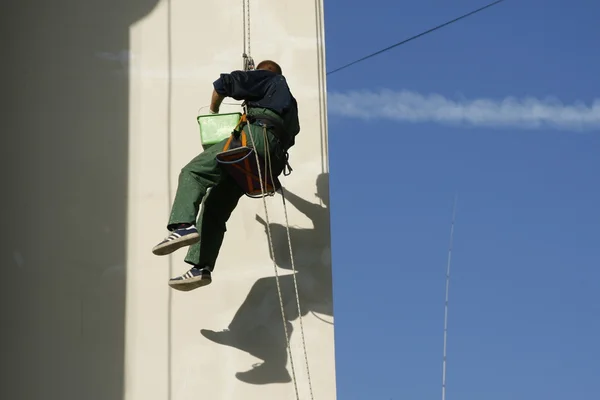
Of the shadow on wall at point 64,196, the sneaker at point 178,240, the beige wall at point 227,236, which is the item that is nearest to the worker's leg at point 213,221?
the sneaker at point 178,240

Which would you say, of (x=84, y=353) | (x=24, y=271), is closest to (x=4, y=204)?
(x=24, y=271)

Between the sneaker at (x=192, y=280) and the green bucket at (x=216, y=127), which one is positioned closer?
the sneaker at (x=192, y=280)

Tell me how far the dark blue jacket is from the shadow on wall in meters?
1.49

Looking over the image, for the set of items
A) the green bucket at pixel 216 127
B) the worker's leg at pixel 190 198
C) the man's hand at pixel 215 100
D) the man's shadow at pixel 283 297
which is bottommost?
the man's shadow at pixel 283 297

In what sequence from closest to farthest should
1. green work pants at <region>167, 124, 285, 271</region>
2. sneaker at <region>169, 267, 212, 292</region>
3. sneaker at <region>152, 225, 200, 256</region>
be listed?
sneaker at <region>152, 225, 200, 256</region> < green work pants at <region>167, 124, 285, 271</region> < sneaker at <region>169, 267, 212, 292</region>

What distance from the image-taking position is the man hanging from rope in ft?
25.6

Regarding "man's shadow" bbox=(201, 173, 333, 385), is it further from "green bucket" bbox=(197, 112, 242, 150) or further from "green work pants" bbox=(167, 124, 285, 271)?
"green bucket" bbox=(197, 112, 242, 150)

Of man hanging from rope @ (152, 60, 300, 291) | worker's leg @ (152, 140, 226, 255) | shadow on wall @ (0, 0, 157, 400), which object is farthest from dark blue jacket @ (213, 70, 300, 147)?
shadow on wall @ (0, 0, 157, 400)

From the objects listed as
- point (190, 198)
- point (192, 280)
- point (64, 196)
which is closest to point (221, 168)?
point (190, 198)

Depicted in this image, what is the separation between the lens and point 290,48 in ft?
31.8

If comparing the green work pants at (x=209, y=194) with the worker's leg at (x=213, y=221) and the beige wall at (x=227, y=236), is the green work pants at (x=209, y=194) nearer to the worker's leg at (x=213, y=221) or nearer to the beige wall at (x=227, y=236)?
the worker's leg at (x=213, y=221)

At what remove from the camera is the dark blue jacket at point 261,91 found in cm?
808

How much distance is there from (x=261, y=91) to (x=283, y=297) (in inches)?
62.0

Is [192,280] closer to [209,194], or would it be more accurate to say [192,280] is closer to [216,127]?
[209,194]
